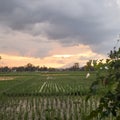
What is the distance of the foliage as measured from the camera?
1.81 m

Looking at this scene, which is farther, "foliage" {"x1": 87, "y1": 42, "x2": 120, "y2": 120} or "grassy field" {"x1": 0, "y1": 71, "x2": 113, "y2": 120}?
"grassy field" {"x1": 0, "y1": 71, "x2": 113, "y2": 120}

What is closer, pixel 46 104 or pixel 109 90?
pixel 109 90

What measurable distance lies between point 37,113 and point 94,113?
12.3 meters

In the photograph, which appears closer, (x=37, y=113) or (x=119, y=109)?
(x=119, y=109)

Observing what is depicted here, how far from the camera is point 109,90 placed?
183cm

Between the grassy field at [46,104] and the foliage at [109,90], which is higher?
the foliage at [109,90]

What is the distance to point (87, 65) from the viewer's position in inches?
78.2

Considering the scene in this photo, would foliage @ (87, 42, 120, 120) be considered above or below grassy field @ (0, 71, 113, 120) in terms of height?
above

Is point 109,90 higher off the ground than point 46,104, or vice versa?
point 109,90

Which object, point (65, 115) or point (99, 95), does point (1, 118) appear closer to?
Answer: point (65, 115)

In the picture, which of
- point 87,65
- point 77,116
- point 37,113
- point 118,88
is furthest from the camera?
point 37,113

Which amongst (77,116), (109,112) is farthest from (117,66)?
(77,116)

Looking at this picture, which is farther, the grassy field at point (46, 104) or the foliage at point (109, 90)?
the grassy field at point (46, 104)

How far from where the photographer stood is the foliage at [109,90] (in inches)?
71.3
